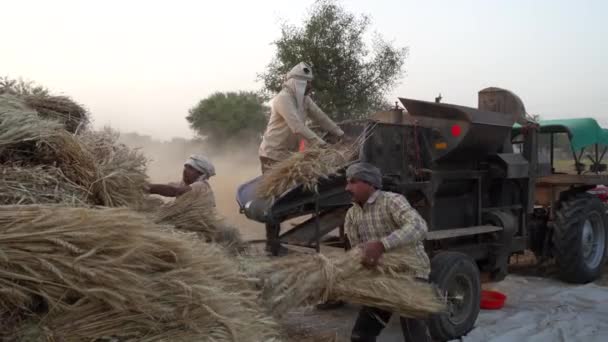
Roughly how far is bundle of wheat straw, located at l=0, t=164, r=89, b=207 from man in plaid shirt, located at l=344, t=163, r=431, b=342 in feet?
6.24

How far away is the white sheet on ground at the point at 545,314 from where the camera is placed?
5.74 m

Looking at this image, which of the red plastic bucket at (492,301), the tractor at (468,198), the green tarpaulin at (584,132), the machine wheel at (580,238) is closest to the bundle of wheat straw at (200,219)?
the tractor at (468,198)

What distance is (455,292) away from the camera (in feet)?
18.3

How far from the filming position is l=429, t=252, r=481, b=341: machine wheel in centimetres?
530

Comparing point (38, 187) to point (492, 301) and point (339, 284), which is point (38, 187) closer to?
point (339, 284)

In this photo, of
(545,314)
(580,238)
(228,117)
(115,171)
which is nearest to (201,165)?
(115,171)

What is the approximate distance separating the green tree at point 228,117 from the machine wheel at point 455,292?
24246 millimetres

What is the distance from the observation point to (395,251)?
405cm

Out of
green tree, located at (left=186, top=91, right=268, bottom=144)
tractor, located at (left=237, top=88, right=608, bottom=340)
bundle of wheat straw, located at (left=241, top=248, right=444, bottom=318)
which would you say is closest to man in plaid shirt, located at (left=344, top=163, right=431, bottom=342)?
bundle of wheat straw, located at (left=241, top=248, right=444, bottom=318)

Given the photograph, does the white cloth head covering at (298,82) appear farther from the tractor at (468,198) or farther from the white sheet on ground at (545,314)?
the white sheet on ground at (545,314)

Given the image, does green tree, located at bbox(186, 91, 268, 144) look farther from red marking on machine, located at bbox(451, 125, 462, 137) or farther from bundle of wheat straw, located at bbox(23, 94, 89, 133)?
bundle of wheat straw, located at bbox(23, 94, 89, 133)

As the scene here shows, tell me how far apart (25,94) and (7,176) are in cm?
116

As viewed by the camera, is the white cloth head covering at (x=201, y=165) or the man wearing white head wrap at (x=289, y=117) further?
the man wearing white head wrap at (x=289, y=117)

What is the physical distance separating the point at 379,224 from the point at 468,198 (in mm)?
2927
